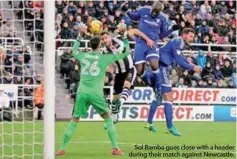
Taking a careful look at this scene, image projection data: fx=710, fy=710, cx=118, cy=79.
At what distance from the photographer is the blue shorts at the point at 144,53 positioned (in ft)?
51.3

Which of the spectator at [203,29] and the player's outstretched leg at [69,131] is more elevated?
the player's outstretched leg at [69,131]

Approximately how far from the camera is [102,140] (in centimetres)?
1492

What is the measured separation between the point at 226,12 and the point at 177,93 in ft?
26.2

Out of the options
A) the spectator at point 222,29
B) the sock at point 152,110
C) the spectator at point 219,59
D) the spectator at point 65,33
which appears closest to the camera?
the sock at point 152,110

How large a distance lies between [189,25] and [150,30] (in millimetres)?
12888

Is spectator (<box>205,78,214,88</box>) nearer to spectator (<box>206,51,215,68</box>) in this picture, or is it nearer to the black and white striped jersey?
spectator (<box>206,51,215,68</box>)

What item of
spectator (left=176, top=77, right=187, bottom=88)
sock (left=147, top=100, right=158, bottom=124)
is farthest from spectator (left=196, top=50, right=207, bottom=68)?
sock (left=147, top=100, right=158, bottom=124)

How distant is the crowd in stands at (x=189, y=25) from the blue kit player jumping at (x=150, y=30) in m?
7.50

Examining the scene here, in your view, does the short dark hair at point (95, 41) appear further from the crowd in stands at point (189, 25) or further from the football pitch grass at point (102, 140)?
the crowd in stands at point (189, 25)

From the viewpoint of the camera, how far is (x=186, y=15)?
1132 inches

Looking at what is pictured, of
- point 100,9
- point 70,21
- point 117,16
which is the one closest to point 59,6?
point 70,21

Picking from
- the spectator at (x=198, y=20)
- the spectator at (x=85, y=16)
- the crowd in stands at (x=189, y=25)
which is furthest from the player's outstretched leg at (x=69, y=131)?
the spectator at (x=198, y=20)

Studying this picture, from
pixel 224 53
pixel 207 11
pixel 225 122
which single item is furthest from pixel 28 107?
pixel 207 11

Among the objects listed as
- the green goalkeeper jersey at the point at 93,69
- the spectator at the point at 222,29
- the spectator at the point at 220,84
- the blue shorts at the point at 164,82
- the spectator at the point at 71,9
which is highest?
the green goalkeeper jersey at the point at 93,69
